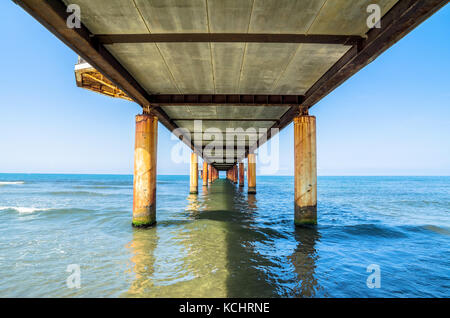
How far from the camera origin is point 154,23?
5.07 meters

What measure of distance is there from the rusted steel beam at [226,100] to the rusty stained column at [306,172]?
3.16 feet

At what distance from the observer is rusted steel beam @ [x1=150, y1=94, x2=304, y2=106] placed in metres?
9.56

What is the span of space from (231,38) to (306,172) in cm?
562

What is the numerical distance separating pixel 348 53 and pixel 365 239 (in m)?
6.35


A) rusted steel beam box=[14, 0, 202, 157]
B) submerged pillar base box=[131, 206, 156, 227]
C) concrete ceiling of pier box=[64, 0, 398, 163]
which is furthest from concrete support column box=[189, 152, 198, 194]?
rusted steel beam box=[14, 0, 202, 157]

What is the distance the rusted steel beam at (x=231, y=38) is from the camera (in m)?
5.43

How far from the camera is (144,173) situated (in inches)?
345

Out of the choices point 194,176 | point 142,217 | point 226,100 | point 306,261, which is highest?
point 226,100

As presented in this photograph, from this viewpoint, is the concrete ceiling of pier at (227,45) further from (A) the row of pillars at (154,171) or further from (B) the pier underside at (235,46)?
(A) the row of pillars at (154,171)

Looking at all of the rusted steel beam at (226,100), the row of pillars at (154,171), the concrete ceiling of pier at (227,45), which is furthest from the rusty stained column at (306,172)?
the concrete ceiling of pier at (227,45)

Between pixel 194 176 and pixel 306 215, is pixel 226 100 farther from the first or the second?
pixel 194 176

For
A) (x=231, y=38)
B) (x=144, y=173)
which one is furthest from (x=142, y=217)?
(x=231, y=38)
